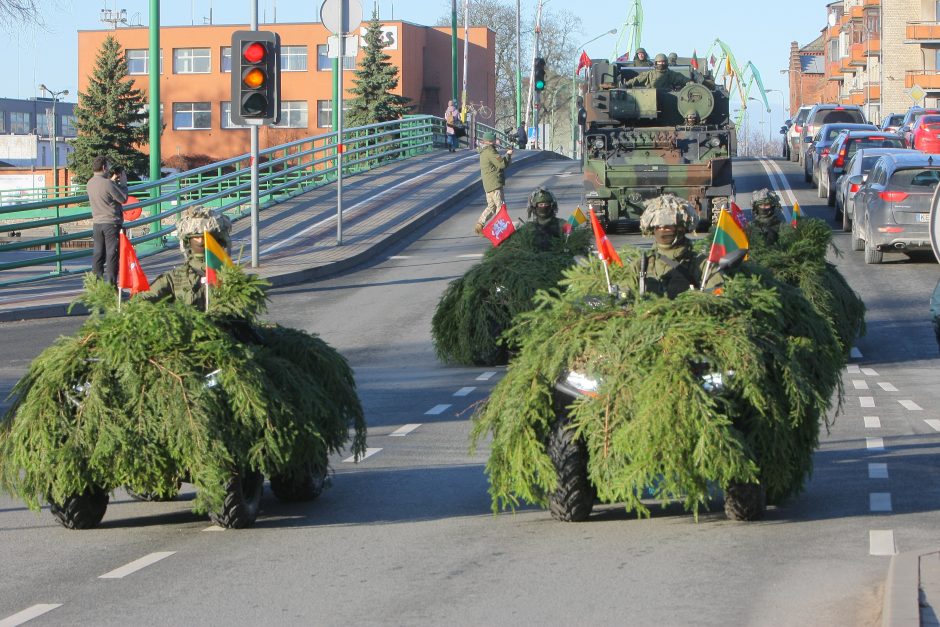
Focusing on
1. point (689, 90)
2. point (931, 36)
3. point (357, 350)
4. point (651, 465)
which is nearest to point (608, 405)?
point (651, 465)

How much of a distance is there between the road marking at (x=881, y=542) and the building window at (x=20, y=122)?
454 ft

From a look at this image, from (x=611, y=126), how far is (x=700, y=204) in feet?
8.44

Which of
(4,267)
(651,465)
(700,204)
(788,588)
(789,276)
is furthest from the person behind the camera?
(700,204)

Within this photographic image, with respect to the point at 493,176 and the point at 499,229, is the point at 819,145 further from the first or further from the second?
the point at 499,229

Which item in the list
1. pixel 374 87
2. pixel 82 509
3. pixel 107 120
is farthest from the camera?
pixel 374 87

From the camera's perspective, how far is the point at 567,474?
821cm

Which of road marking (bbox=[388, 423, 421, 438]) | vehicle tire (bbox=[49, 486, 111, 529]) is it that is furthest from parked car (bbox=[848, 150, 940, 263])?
vehicle tire (bbox=[49, 486, 111, 529])

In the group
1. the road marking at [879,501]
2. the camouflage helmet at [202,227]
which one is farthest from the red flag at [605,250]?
the camouflage helmet at [202,227]

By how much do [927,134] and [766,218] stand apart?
30.2 meters

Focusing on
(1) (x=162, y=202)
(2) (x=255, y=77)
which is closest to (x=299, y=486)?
(2) (x=255, y=77)

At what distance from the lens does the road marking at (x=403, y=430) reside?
11758 mm

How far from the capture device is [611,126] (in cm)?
2930

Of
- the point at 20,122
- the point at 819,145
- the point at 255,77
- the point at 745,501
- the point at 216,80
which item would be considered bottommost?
the point at 745,501

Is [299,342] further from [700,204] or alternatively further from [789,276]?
Answer: [700,204]
